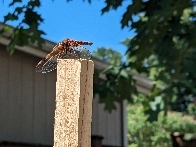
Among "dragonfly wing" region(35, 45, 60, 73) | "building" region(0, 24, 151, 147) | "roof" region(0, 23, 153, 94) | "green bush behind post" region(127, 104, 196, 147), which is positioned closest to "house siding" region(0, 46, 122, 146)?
"building" region(0, 24, 151, 147)

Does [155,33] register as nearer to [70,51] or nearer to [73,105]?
[70,51]

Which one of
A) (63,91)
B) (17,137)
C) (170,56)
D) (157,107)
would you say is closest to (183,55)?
(170,56)

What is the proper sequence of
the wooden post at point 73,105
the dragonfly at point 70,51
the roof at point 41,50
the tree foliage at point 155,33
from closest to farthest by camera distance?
the wooden post at point 73,105 < the dragonfly at point 70,51 < the tree foliage at point 155,33 < the roof at point 41,50

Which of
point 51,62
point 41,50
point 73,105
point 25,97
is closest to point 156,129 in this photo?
point 25,97

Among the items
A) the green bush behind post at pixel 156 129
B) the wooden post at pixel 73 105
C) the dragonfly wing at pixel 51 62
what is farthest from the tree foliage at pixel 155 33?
the green bush behind post at pixel 156 129

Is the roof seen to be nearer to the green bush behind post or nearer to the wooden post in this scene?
the wooden post

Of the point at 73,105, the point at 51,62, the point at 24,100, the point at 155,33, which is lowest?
the point at 73,105

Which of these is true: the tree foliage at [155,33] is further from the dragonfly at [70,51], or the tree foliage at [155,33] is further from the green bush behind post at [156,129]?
the green bush behind post at [156,129]

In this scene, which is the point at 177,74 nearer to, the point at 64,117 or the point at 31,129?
the point at 31,129
